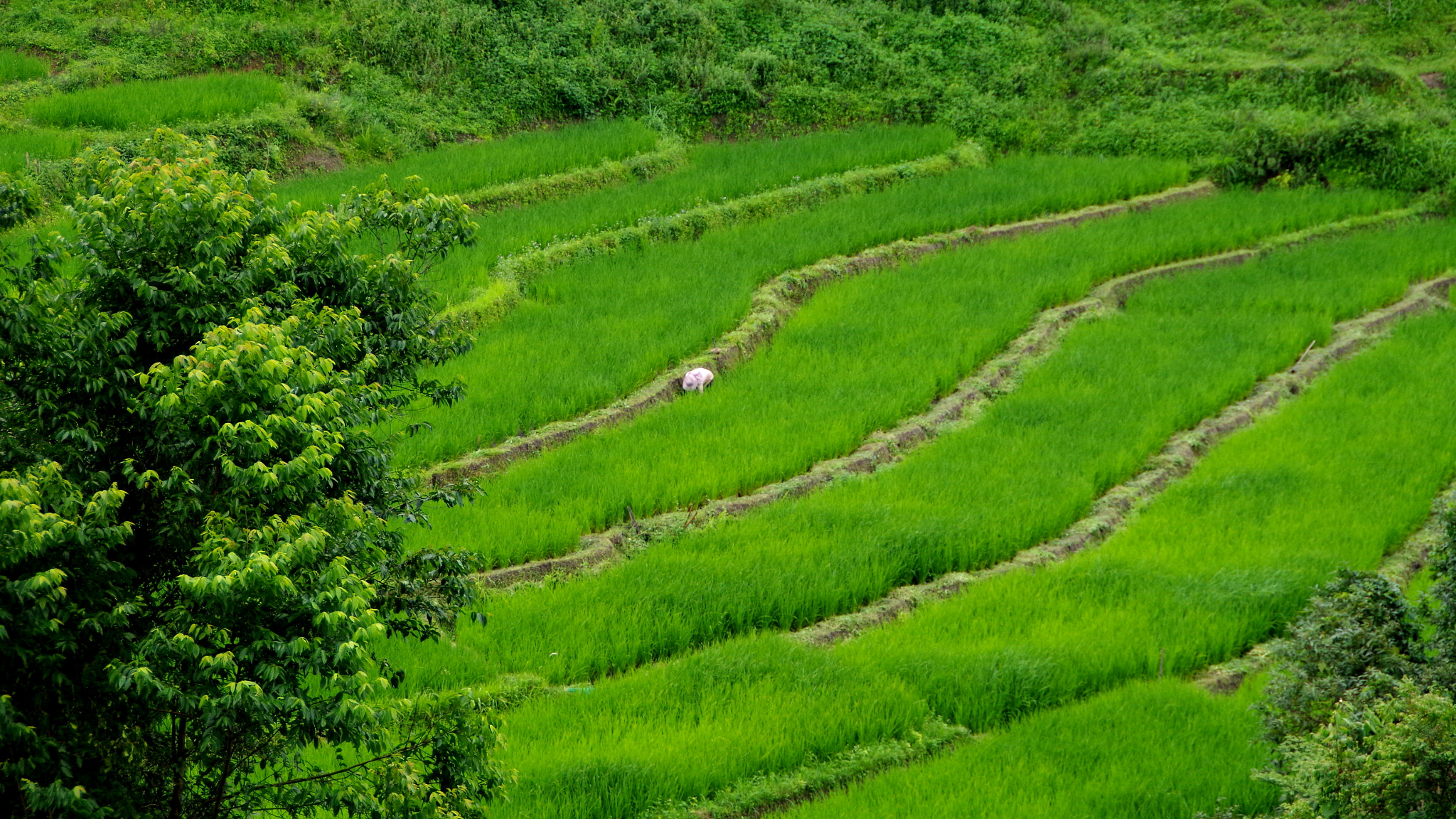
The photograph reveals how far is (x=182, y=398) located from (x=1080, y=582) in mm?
5583

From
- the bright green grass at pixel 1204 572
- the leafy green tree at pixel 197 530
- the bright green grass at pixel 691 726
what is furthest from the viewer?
the bright green grass at pixel 1204 572

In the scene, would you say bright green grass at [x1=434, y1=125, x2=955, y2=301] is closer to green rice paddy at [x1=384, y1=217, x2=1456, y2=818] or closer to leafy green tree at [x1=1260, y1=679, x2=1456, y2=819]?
green rice paddy at [x1=384, y1=217, x2=1456, y2=818]

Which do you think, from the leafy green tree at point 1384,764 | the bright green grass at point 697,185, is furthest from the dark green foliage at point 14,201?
the bright green grass at point 697,185

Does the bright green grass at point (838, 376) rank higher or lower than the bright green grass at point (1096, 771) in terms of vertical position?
higher

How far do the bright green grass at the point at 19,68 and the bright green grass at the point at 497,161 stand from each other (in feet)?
11.6

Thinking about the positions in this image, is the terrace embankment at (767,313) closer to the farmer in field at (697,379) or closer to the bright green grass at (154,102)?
the farmer in field at (697,379)

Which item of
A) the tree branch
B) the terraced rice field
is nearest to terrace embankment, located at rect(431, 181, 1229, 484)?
the terraced rice field

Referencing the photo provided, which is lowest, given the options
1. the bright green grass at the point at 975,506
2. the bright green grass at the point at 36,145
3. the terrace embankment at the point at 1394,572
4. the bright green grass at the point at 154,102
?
the terrace embankment at the point at 1394,572

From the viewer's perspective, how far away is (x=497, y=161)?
587 inches

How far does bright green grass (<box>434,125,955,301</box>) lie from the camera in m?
12.4

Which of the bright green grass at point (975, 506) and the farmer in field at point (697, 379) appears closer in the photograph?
the bright green grass at point (975, 506)

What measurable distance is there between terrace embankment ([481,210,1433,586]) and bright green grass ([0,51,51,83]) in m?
10.8

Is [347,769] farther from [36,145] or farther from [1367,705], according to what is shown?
[36,145]

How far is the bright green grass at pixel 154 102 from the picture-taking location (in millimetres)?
13594
